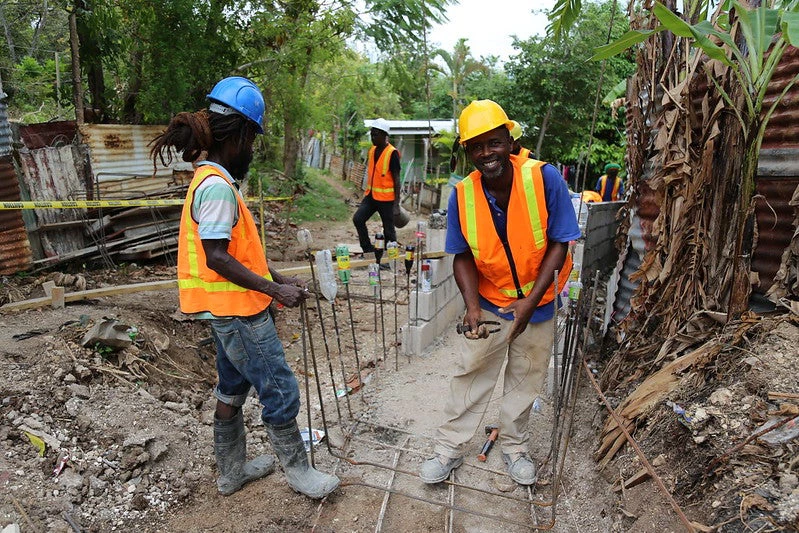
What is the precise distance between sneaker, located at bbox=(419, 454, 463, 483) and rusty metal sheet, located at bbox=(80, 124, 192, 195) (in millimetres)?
6047

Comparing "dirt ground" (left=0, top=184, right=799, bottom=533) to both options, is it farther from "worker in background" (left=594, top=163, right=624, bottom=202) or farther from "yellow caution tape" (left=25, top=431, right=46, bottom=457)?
"worker in background" (left=594, top=163, right=624, bottom=202)

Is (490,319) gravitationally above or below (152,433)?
above

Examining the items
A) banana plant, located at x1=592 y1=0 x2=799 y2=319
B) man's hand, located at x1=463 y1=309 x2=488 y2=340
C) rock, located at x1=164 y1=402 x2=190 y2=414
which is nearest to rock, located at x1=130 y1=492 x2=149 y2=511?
rock, located at x1=164 y1=402 x2=190 y2=414

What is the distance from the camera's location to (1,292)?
17.4 feet

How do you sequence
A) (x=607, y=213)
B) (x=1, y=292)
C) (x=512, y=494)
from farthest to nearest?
1. (x=607, y=213)
2. (x=1, y=292)
3. (x=512, y=494)

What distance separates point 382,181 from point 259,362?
470cm

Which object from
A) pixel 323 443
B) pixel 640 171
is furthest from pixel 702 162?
pixel 323 443

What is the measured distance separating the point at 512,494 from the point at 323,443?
4.00 ft

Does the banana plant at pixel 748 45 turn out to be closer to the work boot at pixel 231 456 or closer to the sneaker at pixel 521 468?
the sneaker at pixel 521 468

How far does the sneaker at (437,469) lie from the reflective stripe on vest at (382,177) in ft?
14.7

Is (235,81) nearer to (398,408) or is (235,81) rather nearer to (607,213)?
(398,408)

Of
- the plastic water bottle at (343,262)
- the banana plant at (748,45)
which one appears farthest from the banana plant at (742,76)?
the plastic water bottle at (343,262)

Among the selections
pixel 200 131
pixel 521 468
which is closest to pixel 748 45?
pixel 521 468

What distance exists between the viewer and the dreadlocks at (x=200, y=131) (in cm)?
242
